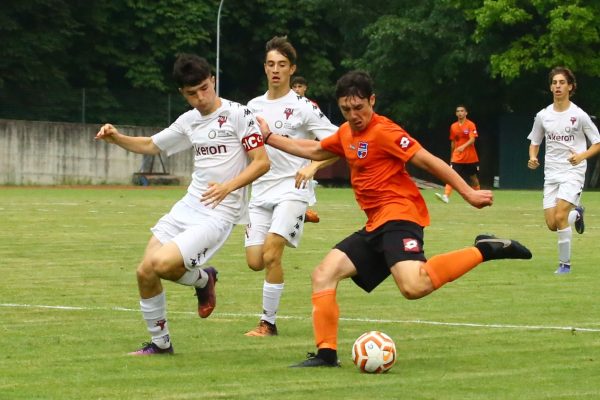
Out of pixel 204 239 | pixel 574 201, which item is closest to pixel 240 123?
pixel 204 239

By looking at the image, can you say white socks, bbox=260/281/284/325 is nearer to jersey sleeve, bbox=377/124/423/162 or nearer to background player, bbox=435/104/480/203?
jersey sleeve, bbox=377/124/423/162

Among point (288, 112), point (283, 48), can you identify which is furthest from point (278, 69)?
point (288, 112)

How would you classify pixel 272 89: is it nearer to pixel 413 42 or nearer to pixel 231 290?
pixel 231 290

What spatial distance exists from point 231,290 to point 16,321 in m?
3.22

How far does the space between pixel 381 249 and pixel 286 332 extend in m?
1.92

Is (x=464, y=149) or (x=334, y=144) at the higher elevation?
(x=464, y=149)

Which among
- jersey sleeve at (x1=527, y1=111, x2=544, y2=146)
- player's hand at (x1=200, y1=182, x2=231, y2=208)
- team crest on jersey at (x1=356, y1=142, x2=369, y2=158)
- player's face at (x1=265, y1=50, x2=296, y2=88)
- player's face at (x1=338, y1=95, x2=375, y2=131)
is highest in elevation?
player's face at (x1=265, y1=50, x2=296, y2=88)

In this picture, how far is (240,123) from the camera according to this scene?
1023 centimetres

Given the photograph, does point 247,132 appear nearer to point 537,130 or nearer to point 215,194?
point 215,194

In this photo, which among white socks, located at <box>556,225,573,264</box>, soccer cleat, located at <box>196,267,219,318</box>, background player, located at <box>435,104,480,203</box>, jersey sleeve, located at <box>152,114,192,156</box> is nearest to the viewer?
jersey sleeve, located at <box>152,114,192,156</box>

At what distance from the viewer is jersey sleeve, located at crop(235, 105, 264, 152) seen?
10180mm

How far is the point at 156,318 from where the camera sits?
32.2 ft

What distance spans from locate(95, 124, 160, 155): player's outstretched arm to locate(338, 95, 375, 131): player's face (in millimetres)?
1673

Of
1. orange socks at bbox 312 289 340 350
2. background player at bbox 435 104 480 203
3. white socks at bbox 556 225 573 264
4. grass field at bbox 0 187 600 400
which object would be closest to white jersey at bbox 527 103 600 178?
white socks at bbox 556 225 573 264
